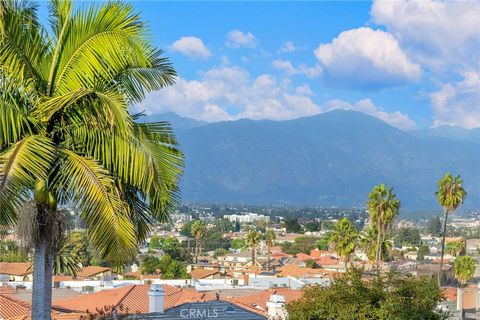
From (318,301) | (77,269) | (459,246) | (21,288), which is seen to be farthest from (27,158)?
(459,246)

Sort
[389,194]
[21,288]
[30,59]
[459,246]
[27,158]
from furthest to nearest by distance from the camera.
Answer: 1. [459,246]
2. [389,194]
3. [21,288]
4. [30,59]
5. [27,158]

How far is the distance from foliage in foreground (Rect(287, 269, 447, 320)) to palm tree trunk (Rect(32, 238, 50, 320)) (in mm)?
11816

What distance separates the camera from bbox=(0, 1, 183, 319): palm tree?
6.81m

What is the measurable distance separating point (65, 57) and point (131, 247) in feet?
6.31

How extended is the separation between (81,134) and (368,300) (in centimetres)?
1235

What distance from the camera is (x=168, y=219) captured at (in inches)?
313

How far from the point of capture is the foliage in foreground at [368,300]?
17734mm

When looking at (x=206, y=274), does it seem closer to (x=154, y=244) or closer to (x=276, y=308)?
(x=276, y=308)

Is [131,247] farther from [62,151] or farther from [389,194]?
[389,194]

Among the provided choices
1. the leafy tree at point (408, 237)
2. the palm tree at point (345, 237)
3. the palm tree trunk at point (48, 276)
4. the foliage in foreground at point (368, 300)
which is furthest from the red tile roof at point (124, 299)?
the leafy tree at point (408, 237)

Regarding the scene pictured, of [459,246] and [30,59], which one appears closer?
[30,59]

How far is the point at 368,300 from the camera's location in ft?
59.6

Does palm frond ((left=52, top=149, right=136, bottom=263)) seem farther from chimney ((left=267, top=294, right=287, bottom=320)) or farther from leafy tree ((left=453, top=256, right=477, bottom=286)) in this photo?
leafy tree ((left=453, top=256, right=477, bottom=286))

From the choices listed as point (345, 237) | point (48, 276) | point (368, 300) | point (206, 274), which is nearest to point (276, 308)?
point (368, 300)
